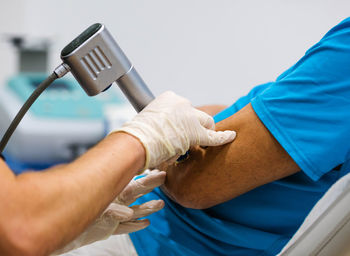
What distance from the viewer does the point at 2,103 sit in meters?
2.87

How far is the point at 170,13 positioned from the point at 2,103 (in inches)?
50.4

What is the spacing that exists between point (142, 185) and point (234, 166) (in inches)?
9.2

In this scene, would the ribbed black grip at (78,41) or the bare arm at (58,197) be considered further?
the ribbed black grip at (78,41)

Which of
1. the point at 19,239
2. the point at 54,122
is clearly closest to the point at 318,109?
the point at 19,239

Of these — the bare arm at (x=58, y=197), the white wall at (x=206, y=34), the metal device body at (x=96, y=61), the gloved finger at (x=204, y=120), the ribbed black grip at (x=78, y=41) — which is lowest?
the white wall at (x=206, y=34)

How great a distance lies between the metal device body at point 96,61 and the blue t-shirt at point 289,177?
0.28 meters

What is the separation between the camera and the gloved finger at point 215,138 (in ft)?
2.88

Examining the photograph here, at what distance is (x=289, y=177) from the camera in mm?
938

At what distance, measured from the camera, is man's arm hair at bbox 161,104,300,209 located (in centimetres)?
86

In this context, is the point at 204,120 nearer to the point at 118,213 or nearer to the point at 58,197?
the point at 118,213

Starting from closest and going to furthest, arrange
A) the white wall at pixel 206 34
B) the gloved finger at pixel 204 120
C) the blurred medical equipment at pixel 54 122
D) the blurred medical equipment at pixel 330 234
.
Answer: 1. the blurred medical equipment at pixel 330 234
2. the gloved finger at pixel 204 120
3. the white wall at pixel 206 34
4. the blurred medical equipment at pixel 54 122

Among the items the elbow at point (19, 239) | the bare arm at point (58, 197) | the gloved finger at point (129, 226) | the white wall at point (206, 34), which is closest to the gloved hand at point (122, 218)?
the gloved finger at point (129, 226)

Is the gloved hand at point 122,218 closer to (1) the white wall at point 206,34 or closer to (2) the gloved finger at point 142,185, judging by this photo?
(2) the gloved finger at point 142,185

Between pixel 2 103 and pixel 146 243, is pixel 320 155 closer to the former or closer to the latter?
pixel 146 243
